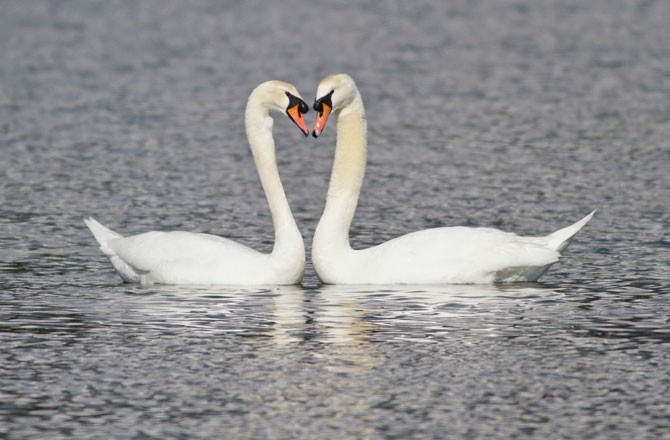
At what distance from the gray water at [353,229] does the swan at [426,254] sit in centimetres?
18

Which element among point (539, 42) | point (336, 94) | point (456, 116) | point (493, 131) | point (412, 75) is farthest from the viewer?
point (539, 42)

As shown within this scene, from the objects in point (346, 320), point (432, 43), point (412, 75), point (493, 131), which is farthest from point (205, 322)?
point (432, 43)

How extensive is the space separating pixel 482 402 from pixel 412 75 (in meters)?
19.7

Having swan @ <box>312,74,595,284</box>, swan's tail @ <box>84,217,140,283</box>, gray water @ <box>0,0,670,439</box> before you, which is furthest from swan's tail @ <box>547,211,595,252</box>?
swan's tail @ <box>84,217,140,283</box>

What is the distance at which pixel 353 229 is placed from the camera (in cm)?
1639

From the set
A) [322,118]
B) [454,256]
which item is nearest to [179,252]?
[322,118]

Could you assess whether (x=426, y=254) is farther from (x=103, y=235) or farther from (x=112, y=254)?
(x=103, y=235)

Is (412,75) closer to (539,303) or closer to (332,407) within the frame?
(539,303)

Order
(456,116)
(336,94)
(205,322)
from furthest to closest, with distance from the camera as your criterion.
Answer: (456,116) → (336,94) → (205,322)

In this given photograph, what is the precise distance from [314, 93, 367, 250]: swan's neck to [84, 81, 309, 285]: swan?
449 mm

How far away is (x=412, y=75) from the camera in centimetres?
2908

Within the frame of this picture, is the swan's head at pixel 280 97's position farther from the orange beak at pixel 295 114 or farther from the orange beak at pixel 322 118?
the orange beak at pixel 322 118

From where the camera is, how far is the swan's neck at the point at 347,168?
1404 cm

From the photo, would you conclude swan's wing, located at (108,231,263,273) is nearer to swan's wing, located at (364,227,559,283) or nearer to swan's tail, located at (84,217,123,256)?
→ swan's tail, located at (84,217,123,256)
